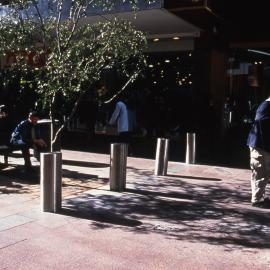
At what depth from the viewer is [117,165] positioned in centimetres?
817

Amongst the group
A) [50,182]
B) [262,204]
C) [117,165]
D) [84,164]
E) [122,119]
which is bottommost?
[262,204]

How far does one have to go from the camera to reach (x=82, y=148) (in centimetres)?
1425

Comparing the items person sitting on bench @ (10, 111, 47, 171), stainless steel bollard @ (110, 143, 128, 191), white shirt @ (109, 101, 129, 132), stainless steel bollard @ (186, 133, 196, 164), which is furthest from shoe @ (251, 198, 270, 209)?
white shirt @ (109, 101, 129, 132)

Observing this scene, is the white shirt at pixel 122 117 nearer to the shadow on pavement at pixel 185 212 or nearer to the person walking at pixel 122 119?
the person walking at pixel 122 119

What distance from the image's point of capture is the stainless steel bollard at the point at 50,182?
675cm

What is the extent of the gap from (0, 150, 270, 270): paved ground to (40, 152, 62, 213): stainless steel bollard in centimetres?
17

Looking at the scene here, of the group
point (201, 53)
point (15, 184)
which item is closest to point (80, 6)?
point (15, 184)

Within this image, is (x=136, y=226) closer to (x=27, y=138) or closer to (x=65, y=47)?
(x=65, y=47)

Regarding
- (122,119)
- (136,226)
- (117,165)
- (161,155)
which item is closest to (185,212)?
(136,226)

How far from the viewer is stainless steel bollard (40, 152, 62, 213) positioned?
6746mm

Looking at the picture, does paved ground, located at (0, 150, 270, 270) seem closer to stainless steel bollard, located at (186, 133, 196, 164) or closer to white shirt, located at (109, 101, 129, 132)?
stainless steel bollard, located at (186, 133, 196, 164)

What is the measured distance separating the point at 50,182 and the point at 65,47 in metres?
2.73

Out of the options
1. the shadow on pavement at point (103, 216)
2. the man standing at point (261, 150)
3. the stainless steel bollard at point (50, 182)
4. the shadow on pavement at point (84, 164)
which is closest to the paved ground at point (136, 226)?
the shadow on pavement at point (103, 216)

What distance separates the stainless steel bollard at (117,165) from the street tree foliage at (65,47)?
41.7 inches
